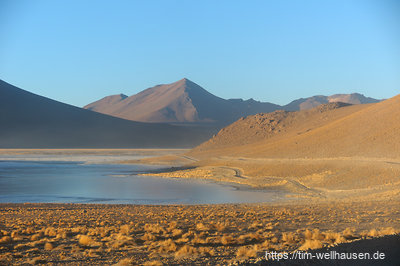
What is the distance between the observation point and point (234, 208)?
70.5ft

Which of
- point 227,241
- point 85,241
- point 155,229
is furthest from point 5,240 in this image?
point 227,241

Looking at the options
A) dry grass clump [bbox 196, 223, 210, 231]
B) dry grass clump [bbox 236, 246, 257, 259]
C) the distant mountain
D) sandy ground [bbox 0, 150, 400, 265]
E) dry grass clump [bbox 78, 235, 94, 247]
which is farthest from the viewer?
the distant mountain

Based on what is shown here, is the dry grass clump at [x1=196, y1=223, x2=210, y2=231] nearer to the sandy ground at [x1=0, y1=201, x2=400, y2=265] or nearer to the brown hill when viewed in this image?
the sandy ground at [x1=0, y1=201, x2=400, y2=265]

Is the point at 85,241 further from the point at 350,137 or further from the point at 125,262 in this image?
the point at 350,137

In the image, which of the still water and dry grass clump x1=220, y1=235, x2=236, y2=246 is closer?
Result: dry grass clump x1=220, y1=235, x2=236, y2=246

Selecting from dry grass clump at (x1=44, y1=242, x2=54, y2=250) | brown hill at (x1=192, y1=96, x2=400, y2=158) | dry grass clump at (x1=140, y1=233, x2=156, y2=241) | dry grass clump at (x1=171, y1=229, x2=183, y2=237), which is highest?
brown hill at (x1=192, y1=96, x2=400, y2=158)

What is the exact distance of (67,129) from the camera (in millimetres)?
149375

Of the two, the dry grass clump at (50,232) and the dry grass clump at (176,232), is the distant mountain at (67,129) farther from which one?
the dry grass clump at (176,232)

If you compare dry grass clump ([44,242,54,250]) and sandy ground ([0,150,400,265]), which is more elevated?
sandy ground ([0,150,400,265])

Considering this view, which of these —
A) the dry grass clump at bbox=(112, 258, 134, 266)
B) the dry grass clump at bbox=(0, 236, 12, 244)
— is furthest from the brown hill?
the dry grass clump at bbox=(112, 258, 134, 266)

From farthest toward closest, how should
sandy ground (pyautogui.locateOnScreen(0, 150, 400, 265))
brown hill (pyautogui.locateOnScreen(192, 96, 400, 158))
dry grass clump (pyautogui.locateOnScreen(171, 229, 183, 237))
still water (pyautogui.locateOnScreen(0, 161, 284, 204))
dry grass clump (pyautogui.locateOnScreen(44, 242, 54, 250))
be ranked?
brown hill (pyautogui.locateOnScreen(192, 96, 400, 158)) → still water (pyautogui.locateOnScreen(0, 161, 284, 204)) → dry grass clump (pyautogui.locateOnScreen(171, 229, 183, 237)) → dry grass clump (pyautogui.locateOnScreen(44, 242, 54, 250)) → sandy ground (pyautogui.locateOnScreen(0, 150, 400, 265))

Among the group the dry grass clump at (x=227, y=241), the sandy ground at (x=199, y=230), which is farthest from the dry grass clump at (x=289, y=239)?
the dry grass clump at (x=227, y=241)

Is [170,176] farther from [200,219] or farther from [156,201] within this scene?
[200,219]

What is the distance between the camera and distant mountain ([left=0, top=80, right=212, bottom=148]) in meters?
138
